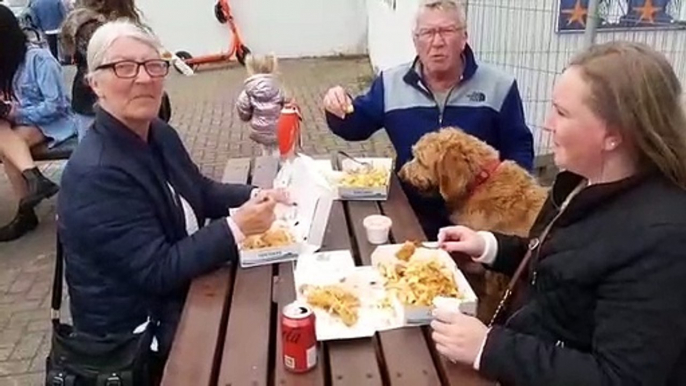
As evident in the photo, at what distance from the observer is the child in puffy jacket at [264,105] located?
357 cm

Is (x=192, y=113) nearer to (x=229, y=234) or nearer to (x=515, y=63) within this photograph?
(x=515, y=63)

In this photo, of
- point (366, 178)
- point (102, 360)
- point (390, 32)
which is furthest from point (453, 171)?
point (390, 32)

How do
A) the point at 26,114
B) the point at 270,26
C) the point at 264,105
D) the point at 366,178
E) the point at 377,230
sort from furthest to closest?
the point at 270,26 → the point at 26,114 → the point at 264,105 → the point at 366,178 → the point at 377,230

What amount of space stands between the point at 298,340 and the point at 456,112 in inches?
68.1

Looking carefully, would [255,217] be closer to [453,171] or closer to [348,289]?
[348,289]

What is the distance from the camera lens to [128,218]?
7.06ft

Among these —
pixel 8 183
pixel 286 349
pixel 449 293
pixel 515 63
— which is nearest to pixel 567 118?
pixel 449 293

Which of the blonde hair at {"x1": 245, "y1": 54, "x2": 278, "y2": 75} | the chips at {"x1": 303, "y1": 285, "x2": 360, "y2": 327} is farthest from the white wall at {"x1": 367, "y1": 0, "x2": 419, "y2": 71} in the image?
the chips at {"x1": 303, "y1": 285, "x2": 360, "y2": 327}

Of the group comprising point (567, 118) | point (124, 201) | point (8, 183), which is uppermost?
point (567, 118)

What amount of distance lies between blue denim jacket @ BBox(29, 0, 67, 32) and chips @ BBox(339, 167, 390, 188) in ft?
21.5

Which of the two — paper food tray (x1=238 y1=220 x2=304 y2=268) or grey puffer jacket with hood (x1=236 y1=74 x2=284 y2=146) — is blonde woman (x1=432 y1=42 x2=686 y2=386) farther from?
grey puffer jacket with hood (x1=236 y1=74 x2=284 y2=146)

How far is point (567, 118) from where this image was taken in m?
1.60

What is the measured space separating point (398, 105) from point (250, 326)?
156cm

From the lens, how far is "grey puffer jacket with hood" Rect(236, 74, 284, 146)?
3566 millimetres
